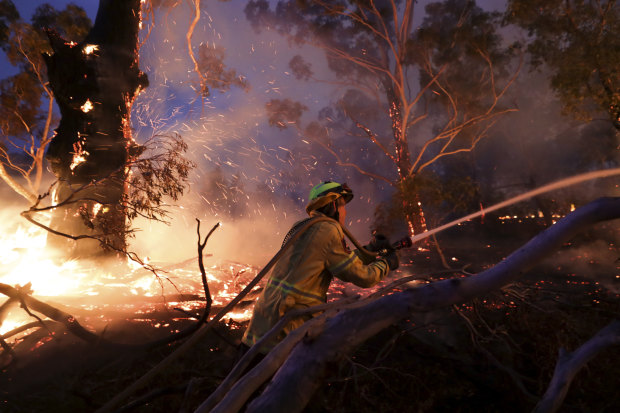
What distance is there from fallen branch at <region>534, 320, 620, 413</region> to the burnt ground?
0.85 metres

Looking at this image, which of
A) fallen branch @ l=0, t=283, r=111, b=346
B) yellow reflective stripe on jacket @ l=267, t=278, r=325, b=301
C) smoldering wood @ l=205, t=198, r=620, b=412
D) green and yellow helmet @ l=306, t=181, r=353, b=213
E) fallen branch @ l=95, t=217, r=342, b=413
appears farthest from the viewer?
fallen branch @ l=0, t=283, r=111, b=346

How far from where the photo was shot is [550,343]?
16.6ft

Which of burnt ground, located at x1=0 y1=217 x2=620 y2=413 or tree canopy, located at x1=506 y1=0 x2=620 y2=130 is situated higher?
tree canopy, located at x1=506 y1=0 x2=620 y2=130

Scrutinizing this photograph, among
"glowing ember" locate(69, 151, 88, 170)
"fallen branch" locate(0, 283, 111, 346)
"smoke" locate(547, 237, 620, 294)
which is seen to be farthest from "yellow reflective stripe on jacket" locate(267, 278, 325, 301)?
"smoke" locate(547, 237, 620, 294)

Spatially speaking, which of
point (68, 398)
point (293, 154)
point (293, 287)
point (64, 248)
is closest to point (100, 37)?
point (64, 248)

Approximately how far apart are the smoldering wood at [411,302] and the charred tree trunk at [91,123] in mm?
7762

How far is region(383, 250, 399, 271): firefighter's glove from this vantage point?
3.03 metres

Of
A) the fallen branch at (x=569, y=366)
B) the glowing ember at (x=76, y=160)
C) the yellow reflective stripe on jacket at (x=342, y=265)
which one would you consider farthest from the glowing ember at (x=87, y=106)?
the fallen branch at (x=569, y=366)

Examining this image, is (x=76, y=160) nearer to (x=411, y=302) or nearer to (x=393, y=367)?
(x=393, y=367)

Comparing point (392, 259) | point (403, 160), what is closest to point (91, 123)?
point (392, 259)

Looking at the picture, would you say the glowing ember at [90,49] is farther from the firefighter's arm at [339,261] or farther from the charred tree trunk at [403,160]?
the charred tree trunk at [403,160]

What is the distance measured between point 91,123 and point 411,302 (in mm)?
9442

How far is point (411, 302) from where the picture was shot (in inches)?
61.2

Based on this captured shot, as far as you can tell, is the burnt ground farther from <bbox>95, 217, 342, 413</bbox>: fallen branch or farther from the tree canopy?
the tree canopy
